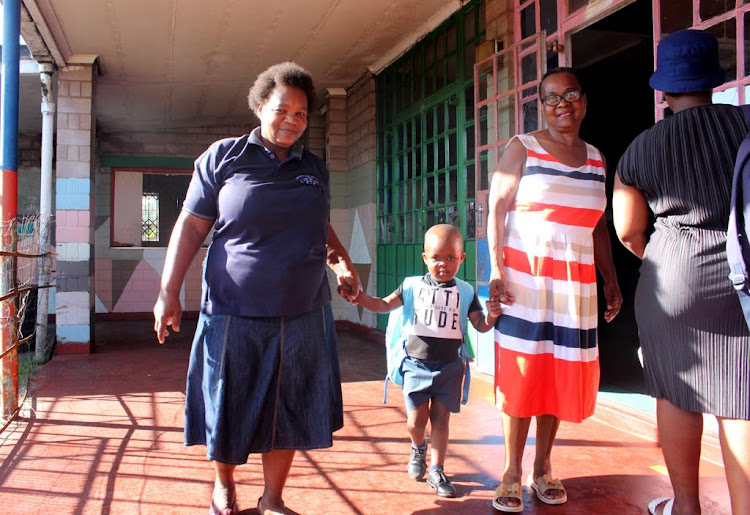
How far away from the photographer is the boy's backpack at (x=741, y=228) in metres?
1.61

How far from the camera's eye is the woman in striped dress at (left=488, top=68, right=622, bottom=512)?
229 centimetres

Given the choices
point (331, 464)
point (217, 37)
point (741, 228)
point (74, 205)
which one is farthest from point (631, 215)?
point (74, 205)

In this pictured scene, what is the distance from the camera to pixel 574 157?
238cm

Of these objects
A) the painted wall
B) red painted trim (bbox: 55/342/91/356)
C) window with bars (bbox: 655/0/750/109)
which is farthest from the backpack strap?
the painted wall

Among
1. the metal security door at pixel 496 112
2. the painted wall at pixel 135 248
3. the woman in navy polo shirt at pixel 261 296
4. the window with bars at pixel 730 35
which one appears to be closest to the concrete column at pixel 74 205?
the painted wall at pixel 135 248

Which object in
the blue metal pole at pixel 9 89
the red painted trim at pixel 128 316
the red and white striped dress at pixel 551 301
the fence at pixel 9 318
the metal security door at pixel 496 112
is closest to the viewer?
the red and white striped dress at pixel 551 301

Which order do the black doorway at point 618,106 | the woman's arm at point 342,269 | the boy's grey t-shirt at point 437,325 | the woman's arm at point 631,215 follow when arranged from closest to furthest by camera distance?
the woman's arm at point 631,215 < the woman's arm at point 342,269 < the boy's grey t-shirt at point 437,325 < the black doorway at point 618,106

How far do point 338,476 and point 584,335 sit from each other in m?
1.26

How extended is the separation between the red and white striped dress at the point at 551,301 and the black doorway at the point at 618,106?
2825 mm

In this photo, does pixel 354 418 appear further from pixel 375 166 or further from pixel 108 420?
pixel 375 166

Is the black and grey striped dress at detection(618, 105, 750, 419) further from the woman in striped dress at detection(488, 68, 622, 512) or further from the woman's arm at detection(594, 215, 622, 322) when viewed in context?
the woman's arm at detection(594, 215, 622, 322)

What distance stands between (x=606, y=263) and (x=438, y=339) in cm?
76

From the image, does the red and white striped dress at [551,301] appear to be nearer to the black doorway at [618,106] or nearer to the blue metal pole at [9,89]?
the black doorway at [618,106]

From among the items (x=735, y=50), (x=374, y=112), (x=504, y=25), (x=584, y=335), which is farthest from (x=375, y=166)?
(x=584, y=335)
